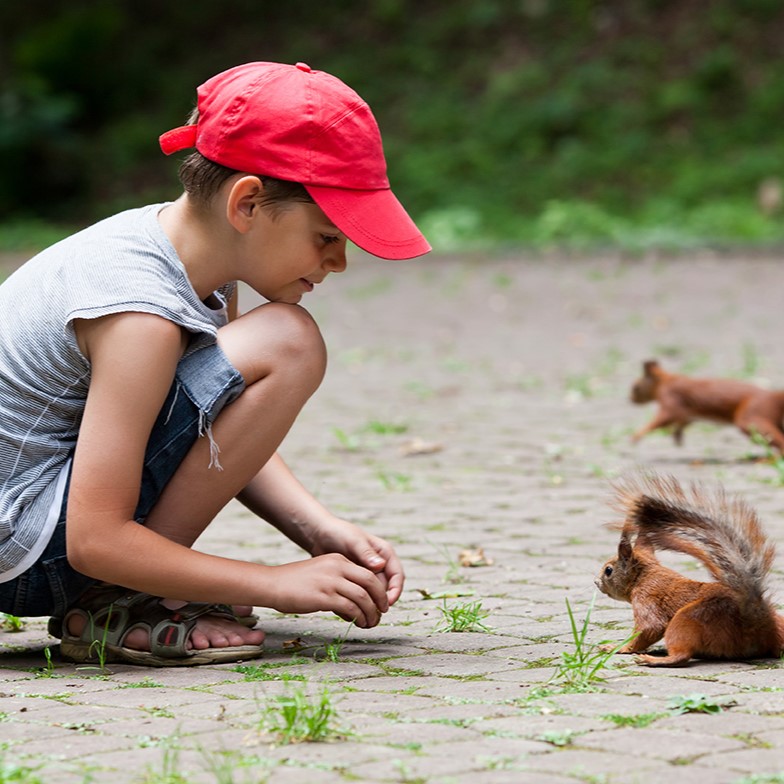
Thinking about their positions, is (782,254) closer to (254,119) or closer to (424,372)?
(424,372)

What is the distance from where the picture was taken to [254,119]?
283cm

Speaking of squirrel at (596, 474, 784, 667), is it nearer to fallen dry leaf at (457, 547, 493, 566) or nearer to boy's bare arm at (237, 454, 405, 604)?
boy's bare arm at (237, 454, 405, 604)

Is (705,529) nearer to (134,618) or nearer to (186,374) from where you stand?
(186,374)

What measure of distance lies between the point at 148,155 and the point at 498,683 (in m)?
23.2

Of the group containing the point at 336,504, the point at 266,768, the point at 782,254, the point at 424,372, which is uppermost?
the point at 782,254

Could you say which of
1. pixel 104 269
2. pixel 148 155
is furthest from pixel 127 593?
pixel 148 155

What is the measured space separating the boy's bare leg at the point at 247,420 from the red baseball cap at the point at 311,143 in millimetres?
314

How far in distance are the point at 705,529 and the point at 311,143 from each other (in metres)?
1.11

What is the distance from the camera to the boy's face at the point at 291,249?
9.51 feet

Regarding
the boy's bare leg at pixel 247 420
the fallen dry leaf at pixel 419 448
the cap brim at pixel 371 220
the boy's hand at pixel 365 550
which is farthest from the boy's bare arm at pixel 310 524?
the fallen dry leaf at pixel 419 448

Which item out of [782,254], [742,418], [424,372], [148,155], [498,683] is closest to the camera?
[498,683]

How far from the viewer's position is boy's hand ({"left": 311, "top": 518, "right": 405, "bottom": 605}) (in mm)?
3139

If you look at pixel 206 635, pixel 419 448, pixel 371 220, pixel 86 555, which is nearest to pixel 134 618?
pixel 206 635

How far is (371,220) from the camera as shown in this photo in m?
2.87
